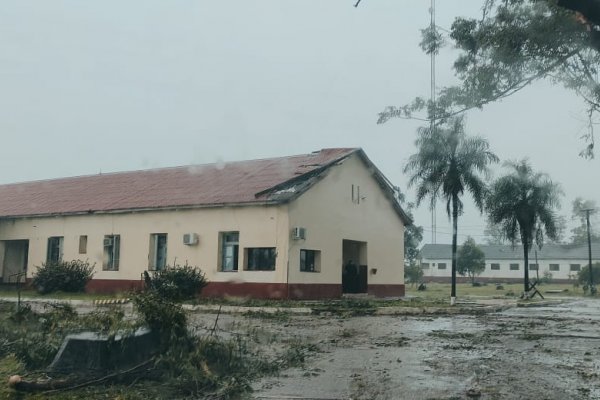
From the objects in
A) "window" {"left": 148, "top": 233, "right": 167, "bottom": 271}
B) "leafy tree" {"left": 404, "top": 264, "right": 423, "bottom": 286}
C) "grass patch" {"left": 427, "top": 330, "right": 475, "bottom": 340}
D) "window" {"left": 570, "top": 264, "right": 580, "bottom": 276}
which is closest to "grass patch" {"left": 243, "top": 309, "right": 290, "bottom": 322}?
"grass patch" {"left": 427, "top": 330, "right": 475, "bottom": 340}

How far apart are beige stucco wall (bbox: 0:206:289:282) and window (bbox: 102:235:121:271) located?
231 millimetres

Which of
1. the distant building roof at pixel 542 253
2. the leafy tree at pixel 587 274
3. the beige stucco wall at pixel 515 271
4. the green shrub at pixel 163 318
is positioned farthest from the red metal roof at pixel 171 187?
the beige stucco wall at pixel 515 271

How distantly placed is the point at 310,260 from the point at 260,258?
7.27ft

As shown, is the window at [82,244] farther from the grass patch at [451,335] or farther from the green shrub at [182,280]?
the grass patch at [451,335]

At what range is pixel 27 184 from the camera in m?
37.9

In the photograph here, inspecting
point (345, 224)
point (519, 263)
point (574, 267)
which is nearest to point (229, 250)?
point (345, 224)

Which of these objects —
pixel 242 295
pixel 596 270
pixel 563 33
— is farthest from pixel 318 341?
pixel 596 270

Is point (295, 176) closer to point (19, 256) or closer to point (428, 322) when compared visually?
point (428, 322)

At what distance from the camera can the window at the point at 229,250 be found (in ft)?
79.4

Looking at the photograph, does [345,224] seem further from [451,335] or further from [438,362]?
[438,362]

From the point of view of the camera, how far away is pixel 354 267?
28406 mm

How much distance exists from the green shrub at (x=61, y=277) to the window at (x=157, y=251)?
3047mm

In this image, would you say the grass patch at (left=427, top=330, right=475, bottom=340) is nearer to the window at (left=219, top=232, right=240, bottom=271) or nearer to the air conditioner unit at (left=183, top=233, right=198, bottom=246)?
the window at (left=219, top=232, right=240, bottom=271)

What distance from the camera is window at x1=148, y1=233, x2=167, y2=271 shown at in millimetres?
26250
